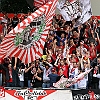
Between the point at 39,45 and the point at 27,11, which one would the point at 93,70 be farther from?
the point at 27,11

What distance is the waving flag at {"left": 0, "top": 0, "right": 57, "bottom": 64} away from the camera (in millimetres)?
12695

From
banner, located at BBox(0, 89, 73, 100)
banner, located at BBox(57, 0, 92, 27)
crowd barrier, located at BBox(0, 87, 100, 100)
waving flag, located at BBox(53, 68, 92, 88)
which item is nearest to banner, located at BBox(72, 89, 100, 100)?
crowd barrier, located at BBox(0, 87, 100, 100)

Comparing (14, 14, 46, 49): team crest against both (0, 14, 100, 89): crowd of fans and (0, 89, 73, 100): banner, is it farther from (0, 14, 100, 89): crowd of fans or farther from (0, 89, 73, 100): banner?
(0, 89, 73, 100): banner

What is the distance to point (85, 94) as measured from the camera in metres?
14.9

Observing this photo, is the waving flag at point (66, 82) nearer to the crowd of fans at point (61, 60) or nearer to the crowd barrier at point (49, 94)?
the crowd of fans at point (61, 60)

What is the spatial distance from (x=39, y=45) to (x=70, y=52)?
387cm

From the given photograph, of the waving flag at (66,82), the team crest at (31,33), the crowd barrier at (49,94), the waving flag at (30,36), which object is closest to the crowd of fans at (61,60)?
the waving flag at (66,82)

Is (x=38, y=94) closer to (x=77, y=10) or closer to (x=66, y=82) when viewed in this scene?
(x=66, y=82)

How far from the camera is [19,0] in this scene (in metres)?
20.3

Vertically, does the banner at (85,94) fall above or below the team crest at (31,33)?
below

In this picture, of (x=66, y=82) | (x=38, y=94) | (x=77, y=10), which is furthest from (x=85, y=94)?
(x=77, y=10)

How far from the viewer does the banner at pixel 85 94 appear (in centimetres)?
1487

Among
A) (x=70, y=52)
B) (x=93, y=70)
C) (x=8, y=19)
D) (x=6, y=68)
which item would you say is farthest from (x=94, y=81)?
(x=8, y=19)

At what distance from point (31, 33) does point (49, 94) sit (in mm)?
2661
